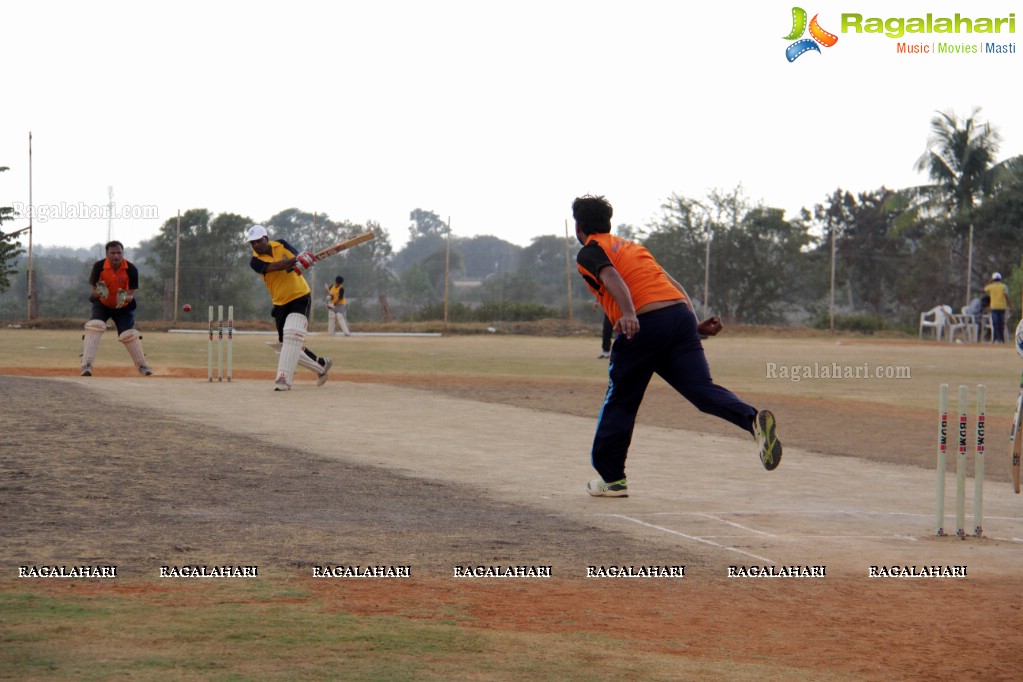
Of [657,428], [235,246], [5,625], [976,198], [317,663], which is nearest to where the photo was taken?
[317,663]

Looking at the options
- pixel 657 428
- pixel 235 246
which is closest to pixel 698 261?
pixel 235 246

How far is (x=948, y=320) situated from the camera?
4747 cm

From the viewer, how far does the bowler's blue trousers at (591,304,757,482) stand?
880 centimetres

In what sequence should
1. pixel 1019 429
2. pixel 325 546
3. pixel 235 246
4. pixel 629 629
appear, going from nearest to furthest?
pixel 629 629 < pixel 325 546 < pixel 1019 429 < pixel 235 246

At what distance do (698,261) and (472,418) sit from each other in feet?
154

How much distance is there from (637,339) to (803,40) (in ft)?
84.9

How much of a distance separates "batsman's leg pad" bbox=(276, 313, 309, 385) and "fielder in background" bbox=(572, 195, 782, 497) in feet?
29.4

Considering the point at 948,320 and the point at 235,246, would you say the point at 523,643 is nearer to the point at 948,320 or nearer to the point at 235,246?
the point at 948,320

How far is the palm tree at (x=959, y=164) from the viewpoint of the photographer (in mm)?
59188

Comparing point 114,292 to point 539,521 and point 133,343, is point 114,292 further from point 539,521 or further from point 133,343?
point 539,521

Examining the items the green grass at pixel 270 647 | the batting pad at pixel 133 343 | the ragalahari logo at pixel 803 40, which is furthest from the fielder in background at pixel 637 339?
the ragalahari logo at pixel 803 40

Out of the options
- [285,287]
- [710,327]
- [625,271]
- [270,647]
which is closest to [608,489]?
[710,327]

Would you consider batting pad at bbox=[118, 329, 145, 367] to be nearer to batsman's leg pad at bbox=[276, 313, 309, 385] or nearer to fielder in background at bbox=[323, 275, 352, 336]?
batsman's leg pad at bbox=[276, 313, 309, 385]

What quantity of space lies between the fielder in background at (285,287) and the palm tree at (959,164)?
154ft
